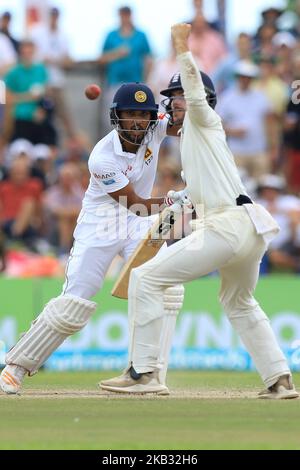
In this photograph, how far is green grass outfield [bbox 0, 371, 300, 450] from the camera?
601 cm

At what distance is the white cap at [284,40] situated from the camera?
15727mm

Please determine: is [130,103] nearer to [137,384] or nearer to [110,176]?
[110,176]

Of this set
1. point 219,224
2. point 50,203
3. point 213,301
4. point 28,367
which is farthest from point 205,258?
point 50,203

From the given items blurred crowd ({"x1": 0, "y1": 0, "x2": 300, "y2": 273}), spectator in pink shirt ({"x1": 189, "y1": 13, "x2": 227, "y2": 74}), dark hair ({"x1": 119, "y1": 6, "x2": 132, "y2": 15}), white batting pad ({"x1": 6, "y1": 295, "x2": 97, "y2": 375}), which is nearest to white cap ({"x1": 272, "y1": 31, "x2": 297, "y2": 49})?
blurred crowd ({"x1": 0, "y1": 0, "x2": 300, "y2": 273})

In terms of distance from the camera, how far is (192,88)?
7.27 m

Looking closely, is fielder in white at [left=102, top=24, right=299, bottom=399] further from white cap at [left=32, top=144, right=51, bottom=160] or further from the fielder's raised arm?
white cap at [left=32, top=144, right=51, bottom=160]

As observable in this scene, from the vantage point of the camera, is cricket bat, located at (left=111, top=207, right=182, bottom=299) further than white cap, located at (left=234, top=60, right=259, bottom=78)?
No

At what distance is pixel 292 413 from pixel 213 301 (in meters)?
5.60

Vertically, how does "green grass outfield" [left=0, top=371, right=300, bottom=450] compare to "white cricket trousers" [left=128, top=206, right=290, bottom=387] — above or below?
below

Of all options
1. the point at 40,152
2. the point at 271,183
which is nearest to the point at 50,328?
the point at 271,183

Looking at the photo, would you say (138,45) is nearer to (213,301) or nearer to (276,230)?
(213,301)

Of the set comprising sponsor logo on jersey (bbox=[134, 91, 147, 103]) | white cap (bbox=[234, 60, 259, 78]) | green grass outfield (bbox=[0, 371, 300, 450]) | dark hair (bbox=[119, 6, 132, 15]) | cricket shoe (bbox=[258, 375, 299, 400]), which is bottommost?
green grass outfield (bbox=[0, 371, 300, 450])

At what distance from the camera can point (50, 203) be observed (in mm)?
14461

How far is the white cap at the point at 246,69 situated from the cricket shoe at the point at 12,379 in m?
7.42
